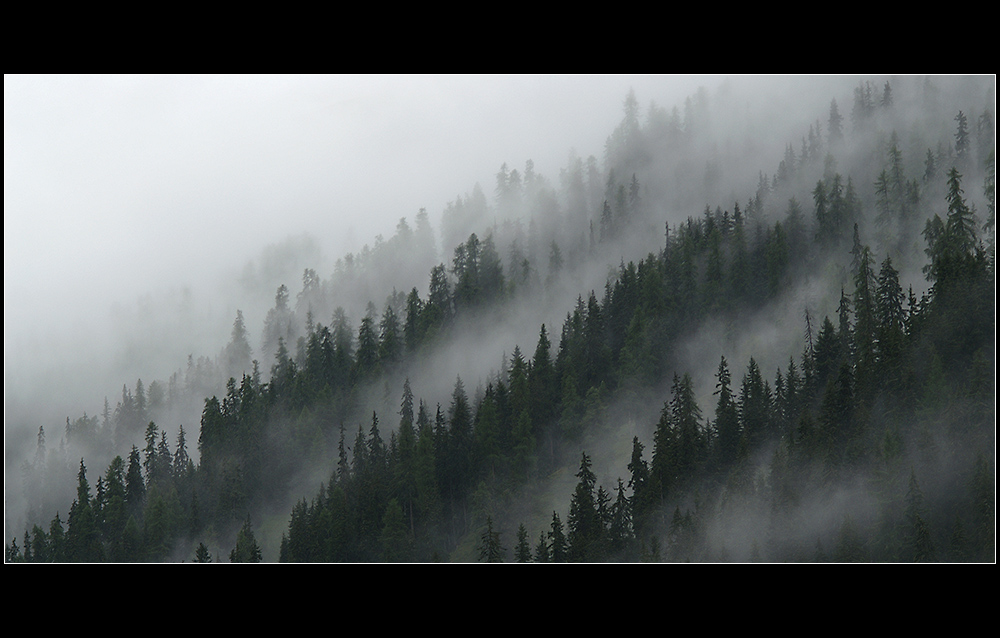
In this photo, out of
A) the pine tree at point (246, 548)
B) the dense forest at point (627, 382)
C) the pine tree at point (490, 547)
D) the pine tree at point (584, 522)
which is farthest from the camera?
the pine tree at point (246, 548)

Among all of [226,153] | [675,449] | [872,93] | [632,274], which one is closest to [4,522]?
[226,153]

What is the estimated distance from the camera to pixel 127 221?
21.4 metres

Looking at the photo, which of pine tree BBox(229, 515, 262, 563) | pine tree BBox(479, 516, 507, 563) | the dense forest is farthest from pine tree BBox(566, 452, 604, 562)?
pine tree BBox(229, 515, 262, 563)

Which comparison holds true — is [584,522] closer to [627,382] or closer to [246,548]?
[627,382]

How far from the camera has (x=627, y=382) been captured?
23.5 metres

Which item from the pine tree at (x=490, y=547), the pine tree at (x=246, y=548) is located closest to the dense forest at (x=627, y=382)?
the pine tree at (x=490, y=547)

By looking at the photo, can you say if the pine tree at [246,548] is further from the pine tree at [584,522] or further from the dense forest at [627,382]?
the pine tree at [584,522]

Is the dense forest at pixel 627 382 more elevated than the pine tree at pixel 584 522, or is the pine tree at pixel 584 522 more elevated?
the dense forest at pixel 627 382

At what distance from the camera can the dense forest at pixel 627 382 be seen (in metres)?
18.7

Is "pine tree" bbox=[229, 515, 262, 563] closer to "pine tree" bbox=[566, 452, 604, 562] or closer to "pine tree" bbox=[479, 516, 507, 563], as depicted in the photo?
"pine tree" bbox=[479, 516, 507, 563]

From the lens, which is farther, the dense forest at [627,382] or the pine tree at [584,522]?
the pine tree at [584,522]

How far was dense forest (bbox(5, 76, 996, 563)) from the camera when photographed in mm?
18703
